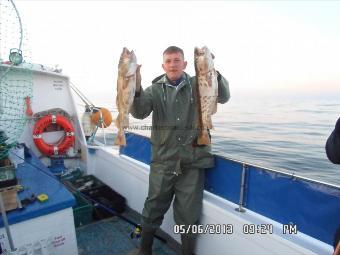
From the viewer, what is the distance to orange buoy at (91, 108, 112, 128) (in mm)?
6703

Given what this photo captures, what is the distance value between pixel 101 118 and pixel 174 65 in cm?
398

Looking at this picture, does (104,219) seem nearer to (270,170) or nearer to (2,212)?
(2,212)

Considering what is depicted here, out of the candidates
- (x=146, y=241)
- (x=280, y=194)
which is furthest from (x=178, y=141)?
(x=146, y=241)

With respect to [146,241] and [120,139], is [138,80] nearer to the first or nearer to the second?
[120,139]

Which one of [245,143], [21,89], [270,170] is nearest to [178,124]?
[270,170]

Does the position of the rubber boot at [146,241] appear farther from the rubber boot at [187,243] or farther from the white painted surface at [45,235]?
the white painted surface at [45,235]

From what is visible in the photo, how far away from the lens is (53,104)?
620cm

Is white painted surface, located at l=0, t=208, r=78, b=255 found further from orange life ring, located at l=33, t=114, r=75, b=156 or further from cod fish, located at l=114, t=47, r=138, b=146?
orange life ring, located at l=33, t=114, r=75, b=156

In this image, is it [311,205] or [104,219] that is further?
[104,219]

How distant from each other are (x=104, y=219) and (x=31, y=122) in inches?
104

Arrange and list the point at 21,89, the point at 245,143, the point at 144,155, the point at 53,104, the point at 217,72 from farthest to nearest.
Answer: the point at 245,143 → the point at 53,104 → the point at 21,89 → the point at 144,155 → the point at 217,72

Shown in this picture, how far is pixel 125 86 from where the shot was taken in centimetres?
266

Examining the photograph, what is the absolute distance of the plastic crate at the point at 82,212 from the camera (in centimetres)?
432

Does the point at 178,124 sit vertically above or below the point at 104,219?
above
